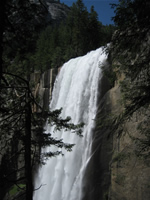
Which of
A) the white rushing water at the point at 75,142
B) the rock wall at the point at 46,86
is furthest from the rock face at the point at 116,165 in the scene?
the rock wall at the point at 46,86

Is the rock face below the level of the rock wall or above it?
below

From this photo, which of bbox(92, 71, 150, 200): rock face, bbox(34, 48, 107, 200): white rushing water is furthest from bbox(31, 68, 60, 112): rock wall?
bbox(92, 71, 150, 200): rock face

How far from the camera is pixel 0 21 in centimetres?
291

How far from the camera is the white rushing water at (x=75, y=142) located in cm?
1182

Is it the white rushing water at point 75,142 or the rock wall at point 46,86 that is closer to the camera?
the white rushing water at point 75,142

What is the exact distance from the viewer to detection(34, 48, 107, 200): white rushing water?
1182 centimetres

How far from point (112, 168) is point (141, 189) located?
1943 mm

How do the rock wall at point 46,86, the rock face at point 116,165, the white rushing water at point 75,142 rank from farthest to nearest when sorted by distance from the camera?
the rock wall at point 46,86 → the white rushing water at point 75,142 → the rock face at point 116,165

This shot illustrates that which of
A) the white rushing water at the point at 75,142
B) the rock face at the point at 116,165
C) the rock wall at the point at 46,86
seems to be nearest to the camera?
the rock face at the point at 116,165

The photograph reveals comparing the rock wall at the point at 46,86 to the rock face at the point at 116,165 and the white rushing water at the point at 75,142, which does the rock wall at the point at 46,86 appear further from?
the rock face at the point at 116,165

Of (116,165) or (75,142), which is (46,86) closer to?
(75,142)

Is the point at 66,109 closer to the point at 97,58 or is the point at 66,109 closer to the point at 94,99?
the point at 94,99

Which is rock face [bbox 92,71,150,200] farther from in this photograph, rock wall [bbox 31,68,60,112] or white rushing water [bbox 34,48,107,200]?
rock wall [bbox 31,68,60,112]

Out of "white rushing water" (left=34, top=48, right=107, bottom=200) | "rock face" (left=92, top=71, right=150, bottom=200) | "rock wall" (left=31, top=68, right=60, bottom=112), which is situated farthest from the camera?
A: "rock wall" (left=31, top=68, right=60, bottom=112)
